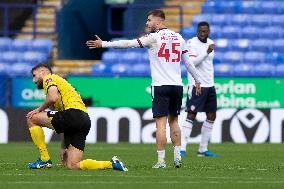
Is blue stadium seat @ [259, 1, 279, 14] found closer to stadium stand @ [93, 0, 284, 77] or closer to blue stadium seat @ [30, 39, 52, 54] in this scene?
stadium stand @ [93, 0, 284, 77]

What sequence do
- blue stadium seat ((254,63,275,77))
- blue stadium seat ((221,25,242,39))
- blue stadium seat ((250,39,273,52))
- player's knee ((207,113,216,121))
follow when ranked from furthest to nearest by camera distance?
blue stadium seat ((221,25,242,39)) → blue stadium seat ((250,39,273,52)) → blue stadium seat ((254,63,275,77)) → player's knee ((207,113,216,121))

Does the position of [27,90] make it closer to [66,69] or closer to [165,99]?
[66,69]

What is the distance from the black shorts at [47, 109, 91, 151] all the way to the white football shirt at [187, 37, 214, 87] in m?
4.12

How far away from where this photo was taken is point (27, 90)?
23.1 metres

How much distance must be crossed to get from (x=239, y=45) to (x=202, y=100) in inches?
348

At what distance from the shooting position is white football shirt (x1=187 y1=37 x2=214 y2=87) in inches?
656

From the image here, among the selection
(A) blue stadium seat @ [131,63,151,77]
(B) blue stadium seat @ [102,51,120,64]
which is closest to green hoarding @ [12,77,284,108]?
(A) blue stadium seat @ [131,63,151,77]

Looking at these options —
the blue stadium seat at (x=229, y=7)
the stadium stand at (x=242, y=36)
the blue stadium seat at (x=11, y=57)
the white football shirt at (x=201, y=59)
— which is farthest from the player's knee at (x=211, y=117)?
the blue stadium seat at (x=229, y=7)

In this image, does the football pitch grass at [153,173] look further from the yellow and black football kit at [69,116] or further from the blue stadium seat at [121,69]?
the blue stadium seat at [121,69]

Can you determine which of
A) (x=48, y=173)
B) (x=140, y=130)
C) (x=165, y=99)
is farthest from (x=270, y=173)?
(x=140, y=130)

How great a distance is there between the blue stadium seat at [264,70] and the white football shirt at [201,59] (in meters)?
7.44

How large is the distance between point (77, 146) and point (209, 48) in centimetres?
426

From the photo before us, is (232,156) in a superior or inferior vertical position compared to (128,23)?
inferior

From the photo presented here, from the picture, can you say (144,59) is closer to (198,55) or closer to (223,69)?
Answer: (223,69)
